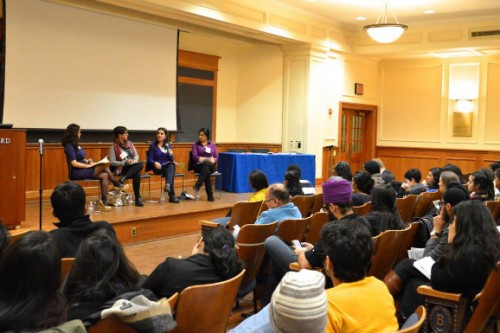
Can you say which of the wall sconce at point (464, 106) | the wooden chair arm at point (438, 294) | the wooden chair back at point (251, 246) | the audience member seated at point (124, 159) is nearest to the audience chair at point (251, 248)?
the wooden chair back at point (251, 246)

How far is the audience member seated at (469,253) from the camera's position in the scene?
2.75 m

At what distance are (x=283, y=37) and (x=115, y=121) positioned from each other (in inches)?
145

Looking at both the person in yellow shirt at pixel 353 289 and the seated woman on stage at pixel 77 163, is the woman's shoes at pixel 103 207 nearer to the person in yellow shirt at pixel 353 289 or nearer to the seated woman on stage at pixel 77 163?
Answer: the seated woman on stage at pixel 77 163

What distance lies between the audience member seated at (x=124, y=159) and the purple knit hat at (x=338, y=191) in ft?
13.8

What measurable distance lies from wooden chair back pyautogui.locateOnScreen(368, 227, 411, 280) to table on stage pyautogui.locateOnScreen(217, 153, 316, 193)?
5.62m

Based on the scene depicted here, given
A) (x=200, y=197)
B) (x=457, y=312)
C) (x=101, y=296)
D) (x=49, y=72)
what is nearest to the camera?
(x=101, y=296)

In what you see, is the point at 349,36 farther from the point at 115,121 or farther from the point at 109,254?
the point at 109,254

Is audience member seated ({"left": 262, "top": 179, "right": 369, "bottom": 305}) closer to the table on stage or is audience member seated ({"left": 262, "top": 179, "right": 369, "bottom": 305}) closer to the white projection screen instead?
the white projection screen

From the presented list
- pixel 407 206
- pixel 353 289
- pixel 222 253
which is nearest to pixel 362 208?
pixel 407 206

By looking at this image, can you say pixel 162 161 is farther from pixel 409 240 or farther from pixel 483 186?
pixel 409 240

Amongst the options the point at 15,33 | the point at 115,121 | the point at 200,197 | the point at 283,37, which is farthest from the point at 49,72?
the point at 283,37

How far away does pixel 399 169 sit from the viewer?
1287 cm

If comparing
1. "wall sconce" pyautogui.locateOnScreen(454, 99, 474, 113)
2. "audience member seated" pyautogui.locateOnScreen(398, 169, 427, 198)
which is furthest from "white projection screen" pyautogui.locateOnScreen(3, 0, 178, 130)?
"wall sconce" pyautogui.locateOnScreen(454, 99, 474, 113)

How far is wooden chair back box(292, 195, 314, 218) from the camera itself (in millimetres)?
5411
